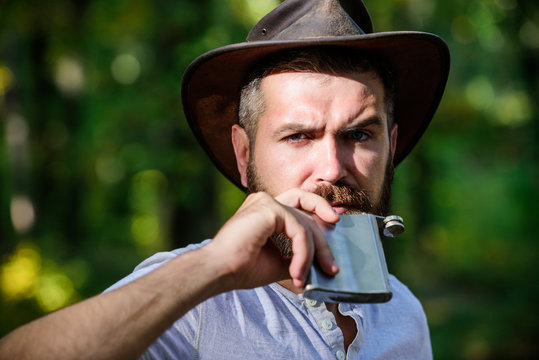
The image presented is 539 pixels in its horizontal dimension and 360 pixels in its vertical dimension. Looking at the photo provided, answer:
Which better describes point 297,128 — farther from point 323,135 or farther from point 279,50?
point 279,50

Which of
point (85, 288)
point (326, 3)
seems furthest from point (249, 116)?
point (85, 288)

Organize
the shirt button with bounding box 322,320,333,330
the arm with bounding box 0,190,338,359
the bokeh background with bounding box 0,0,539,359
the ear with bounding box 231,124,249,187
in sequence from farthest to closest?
the bokeh background with bounding box 0,0,539,359
the ear with bounding box 231,124,249,187
the shirt button with bounding box 322,320,333,330
the arm with bounding box 0,190,338,359

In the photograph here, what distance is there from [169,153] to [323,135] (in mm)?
4796

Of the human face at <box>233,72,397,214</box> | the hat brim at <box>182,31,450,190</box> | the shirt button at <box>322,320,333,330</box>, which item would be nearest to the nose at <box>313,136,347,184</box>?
the human face at <box>233,72,397,214</box>

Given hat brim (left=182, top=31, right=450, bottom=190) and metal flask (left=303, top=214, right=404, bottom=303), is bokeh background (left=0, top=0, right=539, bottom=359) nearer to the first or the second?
hat brim (left=182, top=31, right=450, bottom=190)

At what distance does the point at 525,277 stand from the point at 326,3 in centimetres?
1226

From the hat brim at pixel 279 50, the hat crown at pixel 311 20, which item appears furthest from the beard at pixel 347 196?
the hat crown at pixel 311 20

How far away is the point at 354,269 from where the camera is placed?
1503 mm

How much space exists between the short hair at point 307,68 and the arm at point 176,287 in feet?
2.48

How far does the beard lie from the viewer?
2.02m

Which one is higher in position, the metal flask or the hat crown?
the hat crown

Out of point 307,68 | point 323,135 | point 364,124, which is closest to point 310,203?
point 323,135

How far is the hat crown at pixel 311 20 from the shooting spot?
2.24 meters

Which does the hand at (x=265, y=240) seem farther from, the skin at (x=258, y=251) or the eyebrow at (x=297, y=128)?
the eyebrow at (x=297, y=128)
